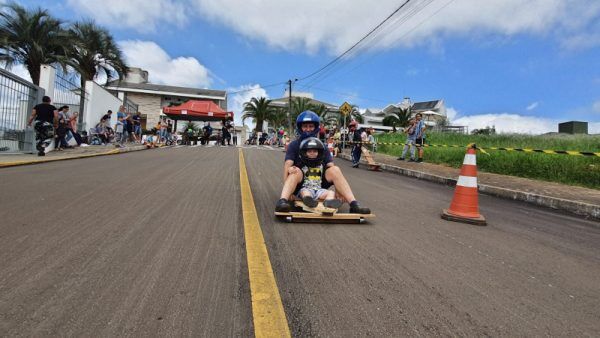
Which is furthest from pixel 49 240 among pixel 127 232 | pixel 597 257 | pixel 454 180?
pixel 454 180

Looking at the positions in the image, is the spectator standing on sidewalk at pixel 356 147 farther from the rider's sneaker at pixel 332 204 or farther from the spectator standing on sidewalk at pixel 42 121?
the spectator standing on sidewalk at pixel 42 121

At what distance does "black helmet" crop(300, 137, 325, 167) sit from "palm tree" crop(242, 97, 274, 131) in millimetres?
49338

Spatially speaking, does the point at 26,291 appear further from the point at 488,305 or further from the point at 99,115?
the point at 99,115

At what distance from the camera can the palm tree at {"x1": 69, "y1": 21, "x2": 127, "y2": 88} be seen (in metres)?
22.9

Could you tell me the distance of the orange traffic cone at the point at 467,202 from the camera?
4590 mm

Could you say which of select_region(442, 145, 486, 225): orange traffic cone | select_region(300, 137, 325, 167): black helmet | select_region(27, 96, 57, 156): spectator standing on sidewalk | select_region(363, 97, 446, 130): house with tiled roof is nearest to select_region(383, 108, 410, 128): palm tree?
select_region(363, 97, 446, 130): house with tiled roof

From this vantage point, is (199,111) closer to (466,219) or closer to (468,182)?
(468,182)

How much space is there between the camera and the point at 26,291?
204 centimetres

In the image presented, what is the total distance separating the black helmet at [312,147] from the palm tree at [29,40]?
65.2 ft

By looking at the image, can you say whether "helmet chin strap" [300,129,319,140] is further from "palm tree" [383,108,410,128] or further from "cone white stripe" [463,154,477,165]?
"palm tree" [383,108,410,128]

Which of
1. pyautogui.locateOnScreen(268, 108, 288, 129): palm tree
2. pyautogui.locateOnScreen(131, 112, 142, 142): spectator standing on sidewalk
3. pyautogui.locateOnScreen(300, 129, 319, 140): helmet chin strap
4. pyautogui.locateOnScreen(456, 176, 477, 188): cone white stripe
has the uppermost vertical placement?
pyautogui.locateOnScreen(268, 108, 288, 129): palm tree

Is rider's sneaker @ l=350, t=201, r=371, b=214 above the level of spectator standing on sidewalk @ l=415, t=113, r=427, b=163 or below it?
below

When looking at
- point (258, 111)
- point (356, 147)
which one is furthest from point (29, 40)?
point (258, 111)

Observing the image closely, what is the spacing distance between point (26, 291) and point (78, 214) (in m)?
1.94
